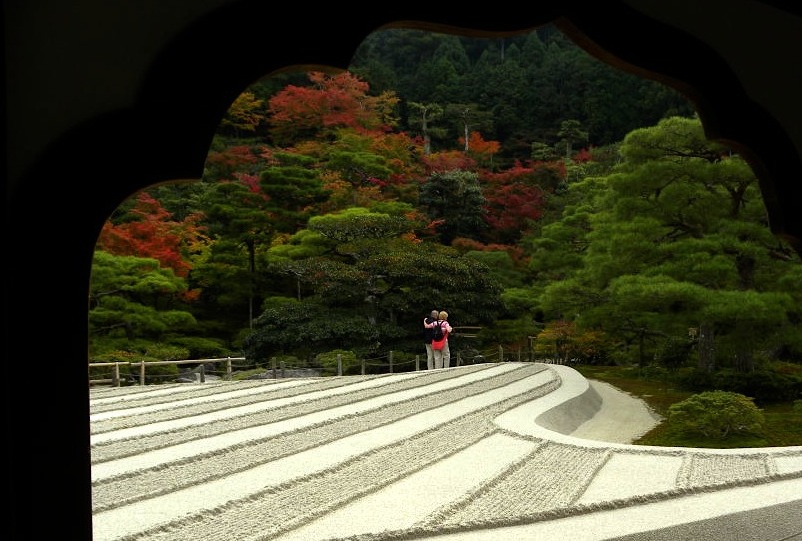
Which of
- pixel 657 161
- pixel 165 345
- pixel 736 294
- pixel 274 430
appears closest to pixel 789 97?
pixel 274 430

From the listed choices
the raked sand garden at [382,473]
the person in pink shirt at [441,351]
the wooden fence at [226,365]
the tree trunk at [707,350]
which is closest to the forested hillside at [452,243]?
the tree trunk at [707,350]

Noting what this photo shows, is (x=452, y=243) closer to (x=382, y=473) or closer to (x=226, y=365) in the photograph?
(x=226, y=365)

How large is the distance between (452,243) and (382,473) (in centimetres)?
1500

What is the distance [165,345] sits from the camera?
12.5m

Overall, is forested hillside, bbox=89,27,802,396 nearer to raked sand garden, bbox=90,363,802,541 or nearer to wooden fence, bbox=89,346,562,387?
wooden fence, bbox=89,346,562,387

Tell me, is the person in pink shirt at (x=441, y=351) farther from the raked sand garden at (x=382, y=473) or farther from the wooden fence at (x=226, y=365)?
the raked sand garden at (x=382, y=473)

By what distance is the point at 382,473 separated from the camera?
13.9 ft

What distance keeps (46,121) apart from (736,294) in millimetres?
8990

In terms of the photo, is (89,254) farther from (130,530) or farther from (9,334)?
(130,530)

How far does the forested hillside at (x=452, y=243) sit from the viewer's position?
10.3 metres

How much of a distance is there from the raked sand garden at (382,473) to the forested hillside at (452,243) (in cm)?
167

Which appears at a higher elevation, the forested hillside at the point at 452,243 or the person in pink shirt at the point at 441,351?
the forested hillside at the point at 452,243

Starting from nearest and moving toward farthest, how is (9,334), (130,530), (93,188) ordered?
1. (9,334)
2. (93,188)
3. (130,530)

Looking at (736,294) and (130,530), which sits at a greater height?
(736,294)
